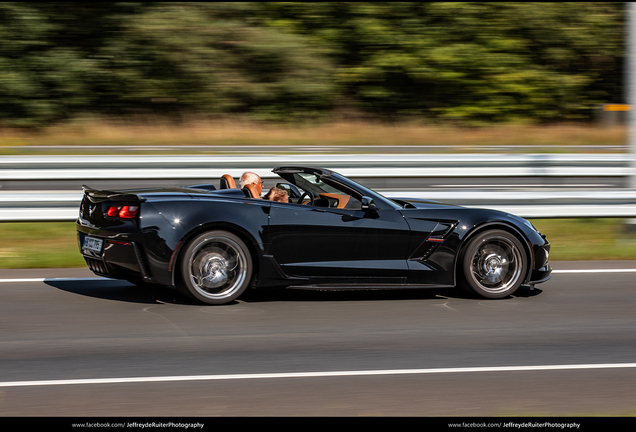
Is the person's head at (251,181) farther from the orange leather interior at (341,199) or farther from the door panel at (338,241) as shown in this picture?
the orange leather interior at (341,199)

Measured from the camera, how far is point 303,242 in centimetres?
661

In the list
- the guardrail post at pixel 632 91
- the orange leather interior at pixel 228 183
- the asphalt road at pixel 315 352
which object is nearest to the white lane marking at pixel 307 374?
the asphalt road at pixel 315 352

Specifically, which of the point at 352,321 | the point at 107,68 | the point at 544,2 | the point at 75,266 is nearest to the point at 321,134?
the point at 107,68

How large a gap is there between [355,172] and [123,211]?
544 cm

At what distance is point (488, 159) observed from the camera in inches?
522

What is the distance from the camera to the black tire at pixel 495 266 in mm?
6945

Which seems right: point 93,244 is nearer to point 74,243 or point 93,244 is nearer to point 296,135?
point 74,243

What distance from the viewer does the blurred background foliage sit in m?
25.0

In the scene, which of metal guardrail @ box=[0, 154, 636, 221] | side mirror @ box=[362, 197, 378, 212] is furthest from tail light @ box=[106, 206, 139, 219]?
metal guardrail @ box=[0, 154, 636, 221]

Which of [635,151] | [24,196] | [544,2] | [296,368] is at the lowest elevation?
[296,368]

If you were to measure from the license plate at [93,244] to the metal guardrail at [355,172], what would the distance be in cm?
298

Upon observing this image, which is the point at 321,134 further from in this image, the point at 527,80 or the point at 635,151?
the point at 635,151

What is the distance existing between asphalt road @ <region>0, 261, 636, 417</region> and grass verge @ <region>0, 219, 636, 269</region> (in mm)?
1295

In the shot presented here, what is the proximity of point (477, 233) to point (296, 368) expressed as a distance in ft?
8.88
